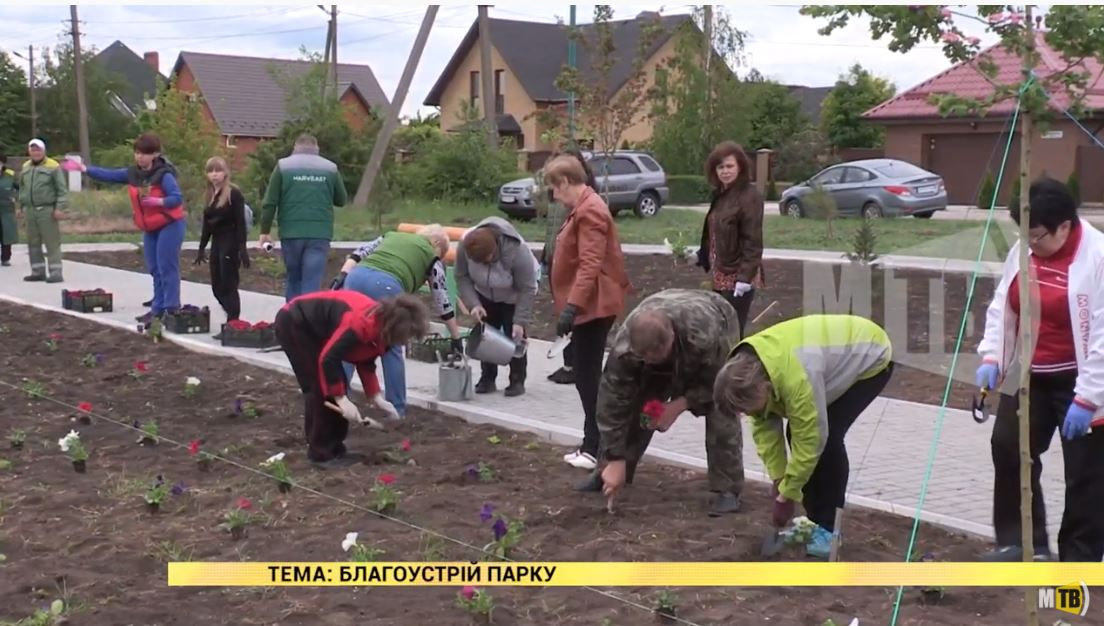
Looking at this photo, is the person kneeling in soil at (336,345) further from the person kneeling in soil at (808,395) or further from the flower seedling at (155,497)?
the person kneeling in soil at (808,395)

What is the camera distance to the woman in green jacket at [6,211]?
58.5 ft

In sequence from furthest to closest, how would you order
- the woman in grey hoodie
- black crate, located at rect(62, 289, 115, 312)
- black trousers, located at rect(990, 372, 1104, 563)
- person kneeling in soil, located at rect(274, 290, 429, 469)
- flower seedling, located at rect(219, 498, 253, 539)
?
black crate, located at rect(62, 289, 115, 312), the woman in grey hoodie, person kneeling in soil, located at rect(274, 290, 429, 469), flower seedling, located at rect(219, 498, 253, 539), black trousers, located at rect(990, 372, 1104, 563)

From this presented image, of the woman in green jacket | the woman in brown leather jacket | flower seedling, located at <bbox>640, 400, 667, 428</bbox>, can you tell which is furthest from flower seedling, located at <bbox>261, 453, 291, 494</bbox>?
the woman in green jacket

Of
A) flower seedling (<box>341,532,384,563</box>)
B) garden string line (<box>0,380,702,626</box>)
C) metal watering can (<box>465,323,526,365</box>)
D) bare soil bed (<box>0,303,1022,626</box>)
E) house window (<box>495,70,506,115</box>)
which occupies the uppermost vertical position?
house window (<box>495,70,506,115</box>)

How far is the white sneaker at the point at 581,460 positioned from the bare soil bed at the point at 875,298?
3080mm

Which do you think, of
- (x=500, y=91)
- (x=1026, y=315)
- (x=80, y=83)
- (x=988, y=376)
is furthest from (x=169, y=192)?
(x=500, y=91)

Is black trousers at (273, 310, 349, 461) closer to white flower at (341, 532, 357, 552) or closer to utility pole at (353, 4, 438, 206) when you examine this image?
white flower at (341, 532, 357, 552)

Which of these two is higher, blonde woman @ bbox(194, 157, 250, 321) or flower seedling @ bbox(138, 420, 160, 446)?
blonde woman @ bbox(194, 157, 250, 321)

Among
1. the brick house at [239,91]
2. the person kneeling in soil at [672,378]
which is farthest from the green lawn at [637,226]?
the brick house at [239,91]

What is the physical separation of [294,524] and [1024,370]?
11.1 feet

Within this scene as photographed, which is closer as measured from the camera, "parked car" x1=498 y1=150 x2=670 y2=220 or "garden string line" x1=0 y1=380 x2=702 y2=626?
"garden string line" x1=0 y1=380 x2=702 y2=626

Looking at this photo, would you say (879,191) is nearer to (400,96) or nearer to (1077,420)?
(400,96)

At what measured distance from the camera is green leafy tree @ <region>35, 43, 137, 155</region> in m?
62.4

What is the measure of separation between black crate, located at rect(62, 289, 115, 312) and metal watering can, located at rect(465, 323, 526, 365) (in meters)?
6.18
